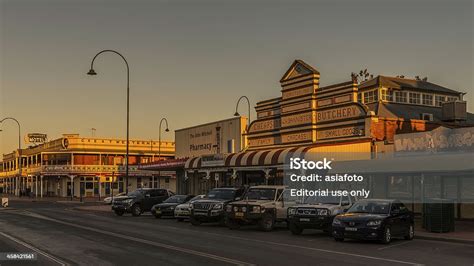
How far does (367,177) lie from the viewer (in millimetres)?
32844

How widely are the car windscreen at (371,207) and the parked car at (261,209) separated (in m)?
4.56

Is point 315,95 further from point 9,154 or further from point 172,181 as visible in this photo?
point 9,154

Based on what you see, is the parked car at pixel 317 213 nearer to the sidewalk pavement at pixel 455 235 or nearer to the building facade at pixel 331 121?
the sidewalk pavement at pixel 455 235

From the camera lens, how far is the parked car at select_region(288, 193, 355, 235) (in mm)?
21359

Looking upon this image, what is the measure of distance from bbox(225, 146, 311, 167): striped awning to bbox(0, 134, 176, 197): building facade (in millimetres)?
39161

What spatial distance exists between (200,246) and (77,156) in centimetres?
7045

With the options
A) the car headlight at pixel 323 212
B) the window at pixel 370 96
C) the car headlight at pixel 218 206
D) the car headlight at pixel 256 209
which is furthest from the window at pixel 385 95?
the car headlight at pixel 323 212

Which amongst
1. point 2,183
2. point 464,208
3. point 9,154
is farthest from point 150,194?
point 2,183

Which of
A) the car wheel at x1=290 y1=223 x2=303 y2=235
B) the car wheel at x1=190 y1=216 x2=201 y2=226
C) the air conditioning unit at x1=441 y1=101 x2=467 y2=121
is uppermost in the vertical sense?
the air conditioning unit at x1=441 y1=101 x2=467 y2=121

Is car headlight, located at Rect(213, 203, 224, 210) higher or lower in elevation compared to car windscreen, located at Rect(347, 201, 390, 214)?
lower

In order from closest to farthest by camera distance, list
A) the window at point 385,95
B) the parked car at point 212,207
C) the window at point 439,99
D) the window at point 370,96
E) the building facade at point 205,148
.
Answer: the parked car at point 212,207 → the window at point 385,95 → the window at point 370,96 → the window at point 439,99 → the building facade at point 205,148

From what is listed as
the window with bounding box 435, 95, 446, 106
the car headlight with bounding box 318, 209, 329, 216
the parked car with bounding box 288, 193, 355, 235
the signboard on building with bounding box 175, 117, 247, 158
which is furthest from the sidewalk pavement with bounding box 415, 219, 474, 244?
the signboard on building with bounding box 175, 117, 247, 158

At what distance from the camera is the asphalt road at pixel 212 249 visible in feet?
44.9

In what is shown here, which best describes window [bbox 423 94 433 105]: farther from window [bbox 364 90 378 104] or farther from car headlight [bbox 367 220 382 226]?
car headlight [bbox 367 220 382 226]
